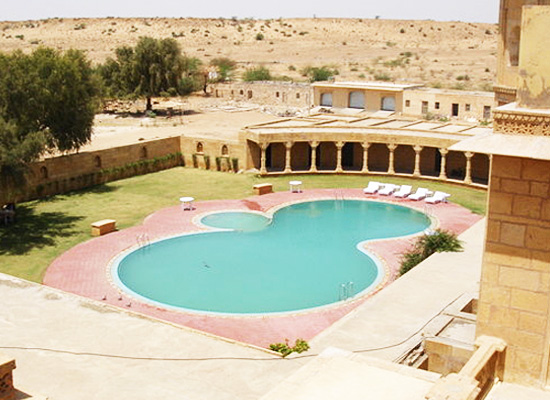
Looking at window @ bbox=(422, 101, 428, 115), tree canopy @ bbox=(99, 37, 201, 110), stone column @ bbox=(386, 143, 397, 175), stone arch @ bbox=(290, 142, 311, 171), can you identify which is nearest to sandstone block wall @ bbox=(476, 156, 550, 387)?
stone column @ bbox=(386, 143, 397, 175)

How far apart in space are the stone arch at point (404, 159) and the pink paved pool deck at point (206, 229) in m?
6.08

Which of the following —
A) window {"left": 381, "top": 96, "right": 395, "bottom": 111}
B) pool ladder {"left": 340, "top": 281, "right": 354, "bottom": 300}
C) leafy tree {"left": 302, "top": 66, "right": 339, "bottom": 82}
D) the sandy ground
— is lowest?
pool ladder {"left": 340, "top": 281, "right": 354, "bottom": 300}

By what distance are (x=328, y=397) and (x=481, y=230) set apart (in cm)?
1996

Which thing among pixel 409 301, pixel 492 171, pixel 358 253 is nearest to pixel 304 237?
pixel 358 253

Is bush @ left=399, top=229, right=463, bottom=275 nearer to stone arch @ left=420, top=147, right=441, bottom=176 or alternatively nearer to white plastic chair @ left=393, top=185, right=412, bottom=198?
white plastic chair @ left=393, top=185, right=412, bottom=198

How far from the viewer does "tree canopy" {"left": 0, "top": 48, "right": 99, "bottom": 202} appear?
2630cm

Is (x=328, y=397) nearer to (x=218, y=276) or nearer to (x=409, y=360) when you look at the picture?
(x=409, y=360)

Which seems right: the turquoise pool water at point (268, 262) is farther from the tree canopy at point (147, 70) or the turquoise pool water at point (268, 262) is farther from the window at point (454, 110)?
the tree canopy at point (147, 70)

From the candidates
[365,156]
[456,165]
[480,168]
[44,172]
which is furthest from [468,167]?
[44,172]

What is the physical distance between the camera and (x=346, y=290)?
22.3 m

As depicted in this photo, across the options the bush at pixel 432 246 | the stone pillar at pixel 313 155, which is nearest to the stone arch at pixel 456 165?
the stone pillar at pixel 313 155

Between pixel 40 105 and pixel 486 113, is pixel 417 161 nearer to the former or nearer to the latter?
pixel 486 113

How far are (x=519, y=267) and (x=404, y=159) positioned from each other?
31669 millimetres

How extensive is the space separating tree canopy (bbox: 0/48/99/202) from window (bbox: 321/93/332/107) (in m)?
25.7
